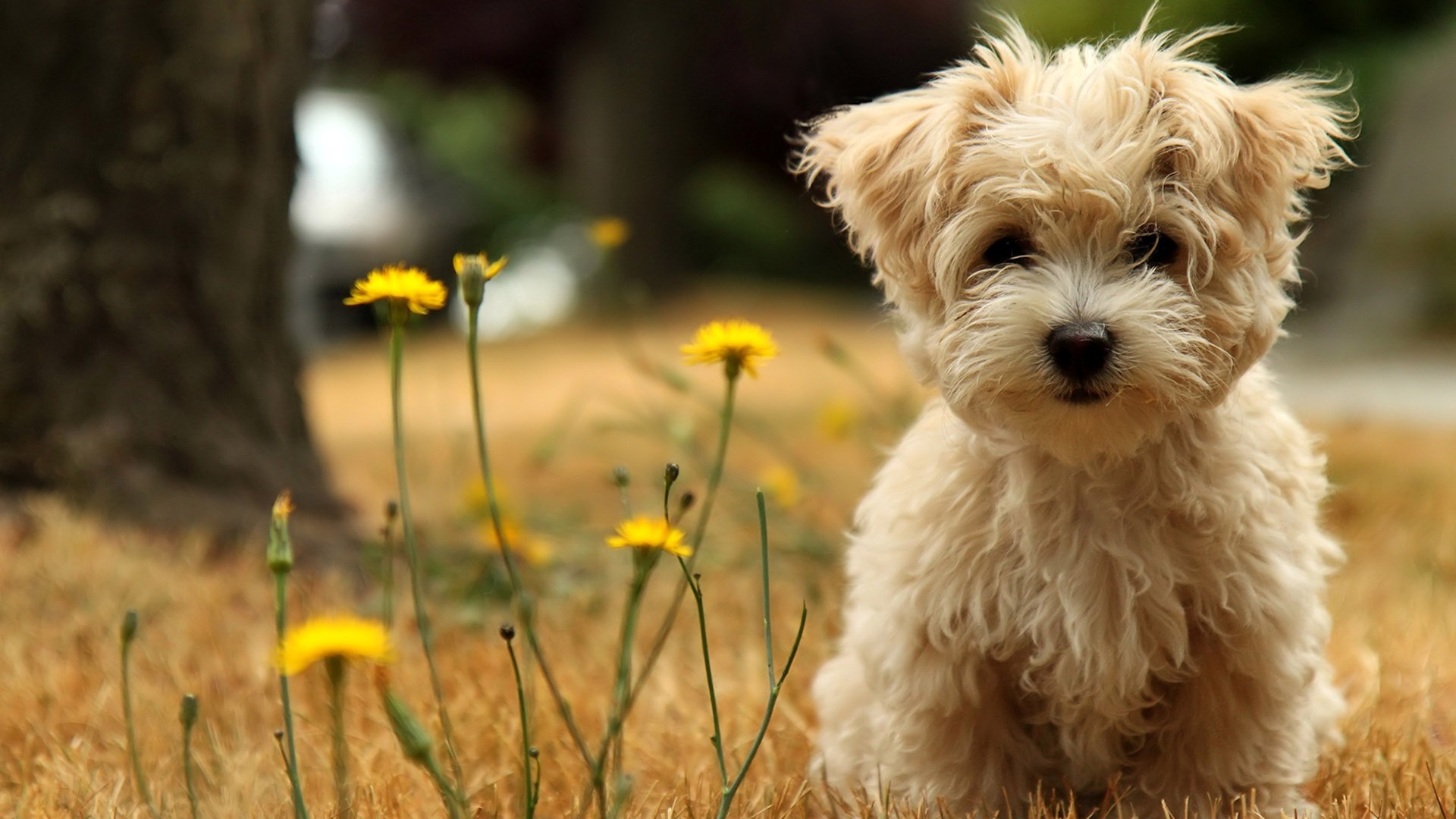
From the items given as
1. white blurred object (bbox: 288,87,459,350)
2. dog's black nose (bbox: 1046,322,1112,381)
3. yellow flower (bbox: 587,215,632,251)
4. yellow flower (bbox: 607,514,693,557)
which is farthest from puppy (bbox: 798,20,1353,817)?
white blurred object (bbox: 288,87,459,350)

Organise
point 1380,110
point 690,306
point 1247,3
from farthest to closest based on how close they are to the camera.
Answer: point 690,306, point 1380,110, point 1247,3

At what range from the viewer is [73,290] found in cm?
400

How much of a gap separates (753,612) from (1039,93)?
186 cm

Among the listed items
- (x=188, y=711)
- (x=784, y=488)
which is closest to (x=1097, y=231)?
(x=188, y=711)

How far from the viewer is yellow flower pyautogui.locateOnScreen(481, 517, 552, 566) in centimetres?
372

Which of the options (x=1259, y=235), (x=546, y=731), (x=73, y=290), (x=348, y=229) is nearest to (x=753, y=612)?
(x=546, y=731)

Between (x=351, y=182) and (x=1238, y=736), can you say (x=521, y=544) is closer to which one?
(x=1238, y=736)

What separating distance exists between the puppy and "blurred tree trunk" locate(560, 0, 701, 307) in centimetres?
1038

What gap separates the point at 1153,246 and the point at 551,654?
1.79 meters

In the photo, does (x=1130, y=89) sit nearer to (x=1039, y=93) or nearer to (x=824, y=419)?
(x=1039, y=93)

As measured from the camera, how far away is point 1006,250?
2.41 meters

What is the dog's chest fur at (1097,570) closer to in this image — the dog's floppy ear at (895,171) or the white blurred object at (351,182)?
the dog's floppy ear at (895,171)

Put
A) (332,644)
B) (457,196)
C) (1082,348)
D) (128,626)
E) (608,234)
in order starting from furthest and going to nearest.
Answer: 1. (457,196)
2. (608,234)
3. (1082,348)
4. (128,626)
5. (332,644)

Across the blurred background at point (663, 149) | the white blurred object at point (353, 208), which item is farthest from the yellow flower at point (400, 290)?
the white blurred object at point (353, 208)
